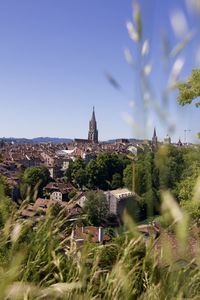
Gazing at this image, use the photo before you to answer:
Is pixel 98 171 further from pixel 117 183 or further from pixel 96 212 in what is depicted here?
pixel 96 212

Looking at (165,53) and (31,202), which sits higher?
(165,53)

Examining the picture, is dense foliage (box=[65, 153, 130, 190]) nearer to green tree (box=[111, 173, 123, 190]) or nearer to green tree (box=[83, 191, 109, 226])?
green tree (box=[111, 173, 123, 190])

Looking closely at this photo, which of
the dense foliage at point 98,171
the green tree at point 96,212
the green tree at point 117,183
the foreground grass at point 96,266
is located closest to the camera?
the foreground grass at point 96,266

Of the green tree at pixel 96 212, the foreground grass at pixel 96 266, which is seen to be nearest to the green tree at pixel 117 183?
the green tree at pixel 96 212

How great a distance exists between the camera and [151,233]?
4.16 ft

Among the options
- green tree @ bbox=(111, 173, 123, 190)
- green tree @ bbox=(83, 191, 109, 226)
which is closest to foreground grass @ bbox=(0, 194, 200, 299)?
green tree @ bbox=(83, 191, 109, 226)

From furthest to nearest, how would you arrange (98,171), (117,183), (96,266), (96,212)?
1. (98,171)
2. (117,183)
3. (96,212)
4. (96,266)

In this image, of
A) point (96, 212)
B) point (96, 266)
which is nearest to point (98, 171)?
point (96, 212)

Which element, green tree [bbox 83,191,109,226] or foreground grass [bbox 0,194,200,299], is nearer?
foreground grass [bbox 0,194,200,299]

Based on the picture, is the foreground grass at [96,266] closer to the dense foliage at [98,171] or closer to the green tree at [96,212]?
the green tree at [96,212]

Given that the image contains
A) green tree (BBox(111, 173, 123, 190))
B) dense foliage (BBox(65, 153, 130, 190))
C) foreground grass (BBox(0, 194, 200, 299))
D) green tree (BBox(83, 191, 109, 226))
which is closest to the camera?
foreground grass (BBox(0, 194, 200, 299))

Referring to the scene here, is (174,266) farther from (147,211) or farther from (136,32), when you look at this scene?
(136,32)

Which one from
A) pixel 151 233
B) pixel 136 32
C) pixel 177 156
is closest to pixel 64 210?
pixel 151 233

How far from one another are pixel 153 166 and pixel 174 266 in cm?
27
